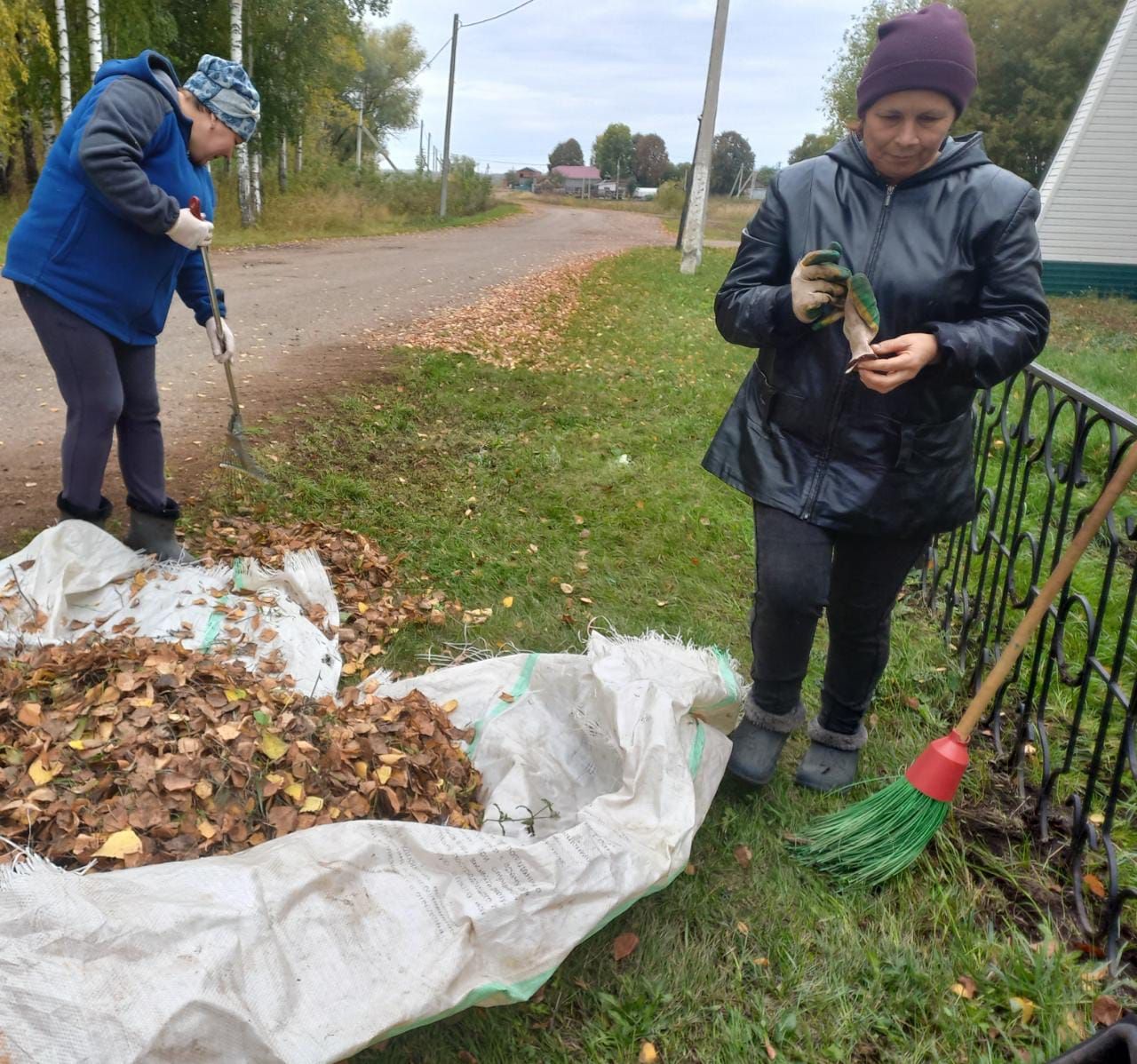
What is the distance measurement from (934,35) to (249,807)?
215 cm

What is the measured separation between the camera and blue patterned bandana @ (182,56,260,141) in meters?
2.90

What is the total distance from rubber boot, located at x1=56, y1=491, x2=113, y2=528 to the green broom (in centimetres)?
246

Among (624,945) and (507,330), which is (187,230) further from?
(507,330)

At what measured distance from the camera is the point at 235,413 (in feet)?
13.8

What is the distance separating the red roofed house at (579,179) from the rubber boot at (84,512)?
231ft

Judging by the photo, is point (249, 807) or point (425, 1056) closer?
point (425, 1056)

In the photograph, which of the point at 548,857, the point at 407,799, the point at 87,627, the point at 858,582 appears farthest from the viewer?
the point at 87,627

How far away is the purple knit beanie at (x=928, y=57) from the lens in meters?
1.86

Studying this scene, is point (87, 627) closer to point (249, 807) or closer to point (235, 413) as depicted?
point (249, 807)

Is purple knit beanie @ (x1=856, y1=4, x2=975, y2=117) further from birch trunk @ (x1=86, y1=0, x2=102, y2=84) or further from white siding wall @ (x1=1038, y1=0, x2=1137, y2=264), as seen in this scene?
white siding wall @ (x1=1038, y1=0, x2=1137, y2=264)

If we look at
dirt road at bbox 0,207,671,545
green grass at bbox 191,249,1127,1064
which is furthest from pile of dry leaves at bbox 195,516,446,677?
dirt road at bbox 0,207,671,545

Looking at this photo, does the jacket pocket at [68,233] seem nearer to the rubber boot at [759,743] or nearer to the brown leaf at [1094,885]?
the rubber boot at [759,743]

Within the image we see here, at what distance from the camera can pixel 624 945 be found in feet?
6.72

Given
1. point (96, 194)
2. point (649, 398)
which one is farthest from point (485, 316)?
point (96, 194)
